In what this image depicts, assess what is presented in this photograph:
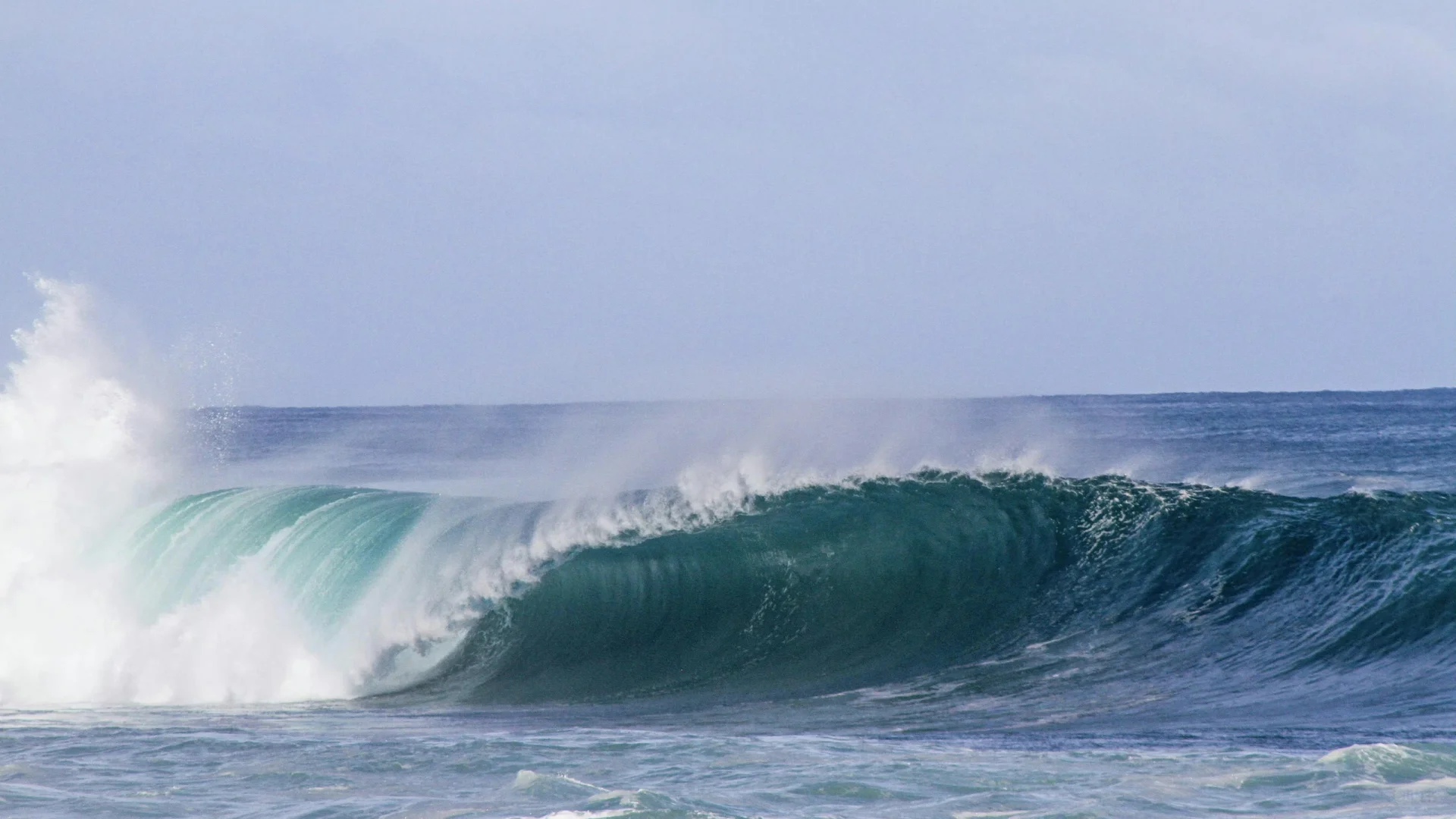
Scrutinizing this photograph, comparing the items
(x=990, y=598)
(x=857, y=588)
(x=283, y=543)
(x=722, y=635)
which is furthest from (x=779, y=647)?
(x=283, y=543)

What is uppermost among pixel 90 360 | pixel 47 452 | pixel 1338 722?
pixel 90 360

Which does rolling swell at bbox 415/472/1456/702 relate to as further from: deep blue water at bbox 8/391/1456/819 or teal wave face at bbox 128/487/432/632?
teal wave face at bbox 128/487/432/632

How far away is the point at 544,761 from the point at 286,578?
7.42 m

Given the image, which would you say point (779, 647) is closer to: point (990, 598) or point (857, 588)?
point (857, 588)

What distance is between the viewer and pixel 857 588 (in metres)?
13.8

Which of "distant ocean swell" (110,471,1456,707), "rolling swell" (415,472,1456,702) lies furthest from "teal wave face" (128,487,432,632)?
"rolling swell" (415,472,1456,702)

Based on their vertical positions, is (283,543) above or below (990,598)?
above

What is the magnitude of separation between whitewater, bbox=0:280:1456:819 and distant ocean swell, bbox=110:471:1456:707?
0.14 ft

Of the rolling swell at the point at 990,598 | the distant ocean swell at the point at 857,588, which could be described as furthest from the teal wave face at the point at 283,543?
the rolling swell at the point at 990,598

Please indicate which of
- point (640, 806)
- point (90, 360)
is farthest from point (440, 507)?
point (640, 806)

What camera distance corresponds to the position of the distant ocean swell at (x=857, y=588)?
1116cm

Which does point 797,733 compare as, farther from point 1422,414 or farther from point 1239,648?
point 1422,414

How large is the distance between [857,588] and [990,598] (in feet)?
4.38

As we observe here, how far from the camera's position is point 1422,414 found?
182ft
